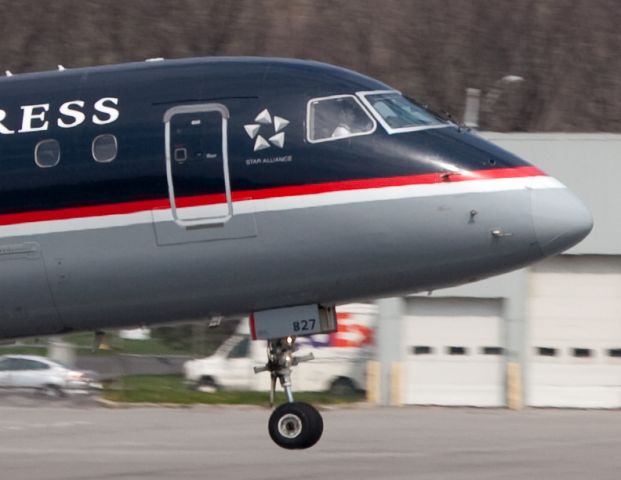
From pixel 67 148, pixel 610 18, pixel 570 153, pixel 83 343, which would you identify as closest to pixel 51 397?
pixel 83 343

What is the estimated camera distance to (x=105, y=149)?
17.2 metres

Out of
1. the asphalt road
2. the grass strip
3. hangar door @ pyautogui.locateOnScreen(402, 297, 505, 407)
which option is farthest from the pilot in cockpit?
hangar door @ pyautogui.locateOnScreen(402, 297, 505, 407)

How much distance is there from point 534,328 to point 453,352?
202cm

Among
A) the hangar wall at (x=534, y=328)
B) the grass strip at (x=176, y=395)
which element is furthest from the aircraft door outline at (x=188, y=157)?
the hangar wall at (x=534, y=328)

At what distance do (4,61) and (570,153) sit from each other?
106ft

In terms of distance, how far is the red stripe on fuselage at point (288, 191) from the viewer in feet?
54.6

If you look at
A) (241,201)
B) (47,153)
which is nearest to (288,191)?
(241,201)

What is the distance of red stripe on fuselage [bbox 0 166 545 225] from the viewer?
656 inches

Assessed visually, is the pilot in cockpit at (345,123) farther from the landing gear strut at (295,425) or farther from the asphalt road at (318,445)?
the asphalt road at (318,445)

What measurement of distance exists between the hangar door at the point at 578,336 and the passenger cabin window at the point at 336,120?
64.5ft

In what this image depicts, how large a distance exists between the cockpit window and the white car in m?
20.3

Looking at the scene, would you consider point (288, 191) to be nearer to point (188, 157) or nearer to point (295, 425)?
point (188, 157)

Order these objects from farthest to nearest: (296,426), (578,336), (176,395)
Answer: (578,336) < (176,395) < (296,426)

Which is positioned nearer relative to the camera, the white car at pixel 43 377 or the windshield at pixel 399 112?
the windshield at pixel 399 112
